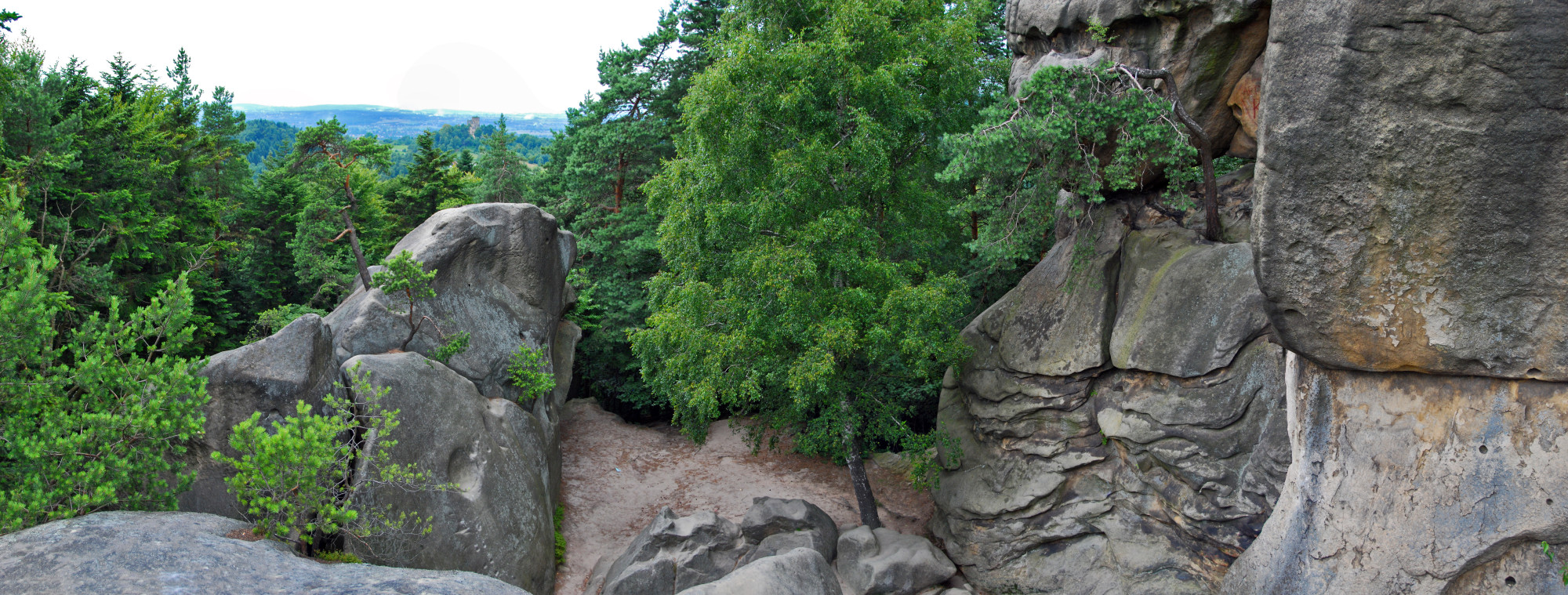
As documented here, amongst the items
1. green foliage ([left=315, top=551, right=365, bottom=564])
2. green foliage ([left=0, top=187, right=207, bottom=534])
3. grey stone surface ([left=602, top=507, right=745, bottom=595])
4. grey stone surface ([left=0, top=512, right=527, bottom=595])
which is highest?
green foliage ([left=0, top=187, right=207, bottom=534])

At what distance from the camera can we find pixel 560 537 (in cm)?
1364

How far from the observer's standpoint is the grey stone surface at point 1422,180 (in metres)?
5.48

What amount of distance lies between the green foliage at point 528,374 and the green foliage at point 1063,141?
7413mm

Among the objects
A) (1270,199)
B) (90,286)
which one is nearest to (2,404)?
(90,286)

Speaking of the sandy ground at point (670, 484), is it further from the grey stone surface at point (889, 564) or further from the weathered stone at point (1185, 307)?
the weathered stone at point (1185, 307)

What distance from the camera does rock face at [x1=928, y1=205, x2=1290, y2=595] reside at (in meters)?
10.2

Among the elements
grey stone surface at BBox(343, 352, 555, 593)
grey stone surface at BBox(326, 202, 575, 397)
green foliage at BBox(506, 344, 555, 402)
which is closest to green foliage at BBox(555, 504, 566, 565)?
grey stone surface at BBox(343, 352, 555, 593)

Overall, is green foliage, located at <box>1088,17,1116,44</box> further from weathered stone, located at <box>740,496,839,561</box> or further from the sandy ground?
the sandy ground

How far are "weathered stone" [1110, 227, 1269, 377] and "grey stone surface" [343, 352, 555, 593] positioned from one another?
8.92m

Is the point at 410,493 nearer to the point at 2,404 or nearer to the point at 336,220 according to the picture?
the point at 2,404

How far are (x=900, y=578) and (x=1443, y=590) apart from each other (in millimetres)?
6801

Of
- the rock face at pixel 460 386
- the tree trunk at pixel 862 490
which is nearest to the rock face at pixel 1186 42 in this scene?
the tree trunk at pixel 862 490

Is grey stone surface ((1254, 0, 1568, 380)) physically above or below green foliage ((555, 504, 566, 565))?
above

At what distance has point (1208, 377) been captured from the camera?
10.4 m
